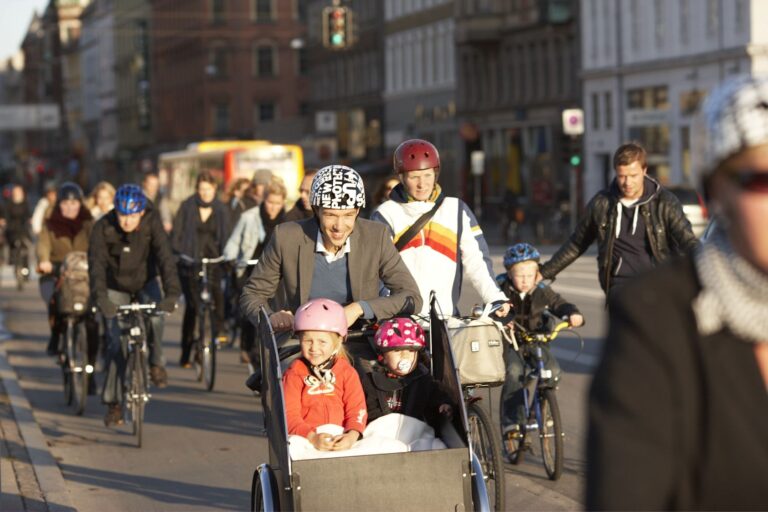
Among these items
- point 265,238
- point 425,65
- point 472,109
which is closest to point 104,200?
point 265,238

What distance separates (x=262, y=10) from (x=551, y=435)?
→ 10140 centimetres

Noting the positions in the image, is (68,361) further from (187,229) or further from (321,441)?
(321,441)

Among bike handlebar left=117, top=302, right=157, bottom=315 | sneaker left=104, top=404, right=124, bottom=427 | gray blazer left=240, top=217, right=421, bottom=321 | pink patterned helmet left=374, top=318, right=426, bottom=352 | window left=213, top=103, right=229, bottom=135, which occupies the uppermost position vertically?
window left=213, top=103, right=229, bottom=135

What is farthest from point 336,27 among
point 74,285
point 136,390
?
point 136,390

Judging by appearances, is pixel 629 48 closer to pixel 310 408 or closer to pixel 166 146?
pixel 310 408

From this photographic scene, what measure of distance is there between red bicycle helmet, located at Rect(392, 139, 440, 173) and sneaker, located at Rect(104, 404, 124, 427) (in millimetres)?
4404

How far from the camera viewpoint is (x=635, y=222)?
9734 millimetres

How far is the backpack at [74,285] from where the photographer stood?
13875 millimetres

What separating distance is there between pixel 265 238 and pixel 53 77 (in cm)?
17547

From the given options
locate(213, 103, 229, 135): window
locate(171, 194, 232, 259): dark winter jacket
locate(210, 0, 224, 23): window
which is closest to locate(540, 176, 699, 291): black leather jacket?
locate(171, 194, 232, 259): dark winter jacket

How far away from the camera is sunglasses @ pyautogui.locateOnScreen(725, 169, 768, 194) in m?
2.35

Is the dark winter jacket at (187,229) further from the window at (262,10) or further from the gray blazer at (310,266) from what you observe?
the window at (262,10)

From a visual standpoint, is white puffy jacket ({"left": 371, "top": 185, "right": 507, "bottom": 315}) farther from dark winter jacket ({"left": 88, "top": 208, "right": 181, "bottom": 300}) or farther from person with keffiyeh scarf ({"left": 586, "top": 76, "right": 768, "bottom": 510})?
person with keffiyeh scarf ({"left": 586, "top": 76, "right": 768, "bottom": 510})

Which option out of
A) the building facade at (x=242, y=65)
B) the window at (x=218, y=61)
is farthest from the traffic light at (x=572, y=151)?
the window at (x=218, y=61)
